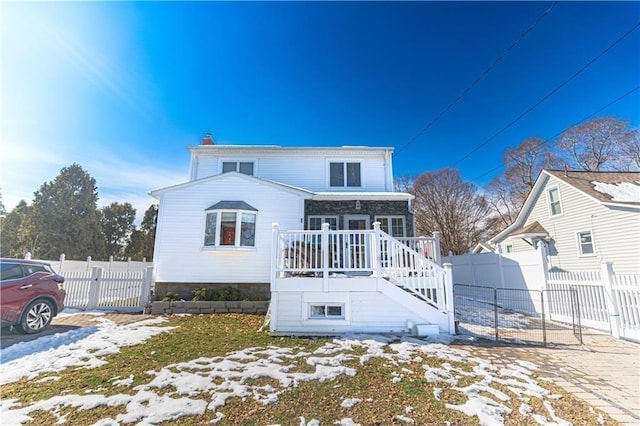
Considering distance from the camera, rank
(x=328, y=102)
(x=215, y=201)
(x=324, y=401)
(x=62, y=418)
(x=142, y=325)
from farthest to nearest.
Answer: (x=328, y=102), (x=215, y=201), (x=142, y=325), (x=324, y=401), (x=62, y=418)

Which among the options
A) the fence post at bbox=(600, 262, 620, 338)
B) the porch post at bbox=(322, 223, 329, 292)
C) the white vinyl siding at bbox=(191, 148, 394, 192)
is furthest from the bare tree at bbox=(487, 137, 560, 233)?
the porch post at bbox=(322, 223, 329, 292)

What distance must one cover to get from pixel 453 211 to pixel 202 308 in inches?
853

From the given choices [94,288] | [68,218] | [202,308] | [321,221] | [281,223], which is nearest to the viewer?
[202,308]

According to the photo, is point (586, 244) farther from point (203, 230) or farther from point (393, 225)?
point (203, 230)

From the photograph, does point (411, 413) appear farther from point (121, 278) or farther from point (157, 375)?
point (121, 278)

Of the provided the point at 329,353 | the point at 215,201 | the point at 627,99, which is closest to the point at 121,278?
the point at 215,201

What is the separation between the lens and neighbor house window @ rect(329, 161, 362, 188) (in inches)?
480

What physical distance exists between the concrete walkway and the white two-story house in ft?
4.11

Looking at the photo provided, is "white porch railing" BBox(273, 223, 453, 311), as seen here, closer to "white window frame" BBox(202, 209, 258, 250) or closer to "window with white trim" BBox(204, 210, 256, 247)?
"white window frame" BBox(202, 209, 258, 250)

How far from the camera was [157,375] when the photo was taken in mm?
3484

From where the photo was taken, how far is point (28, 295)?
5547 mm

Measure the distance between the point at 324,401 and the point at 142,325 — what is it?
5.64 metres

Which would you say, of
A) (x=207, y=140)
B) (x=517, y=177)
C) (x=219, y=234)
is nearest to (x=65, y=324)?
(x=219, y=234)

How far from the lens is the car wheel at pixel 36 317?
5.49m
